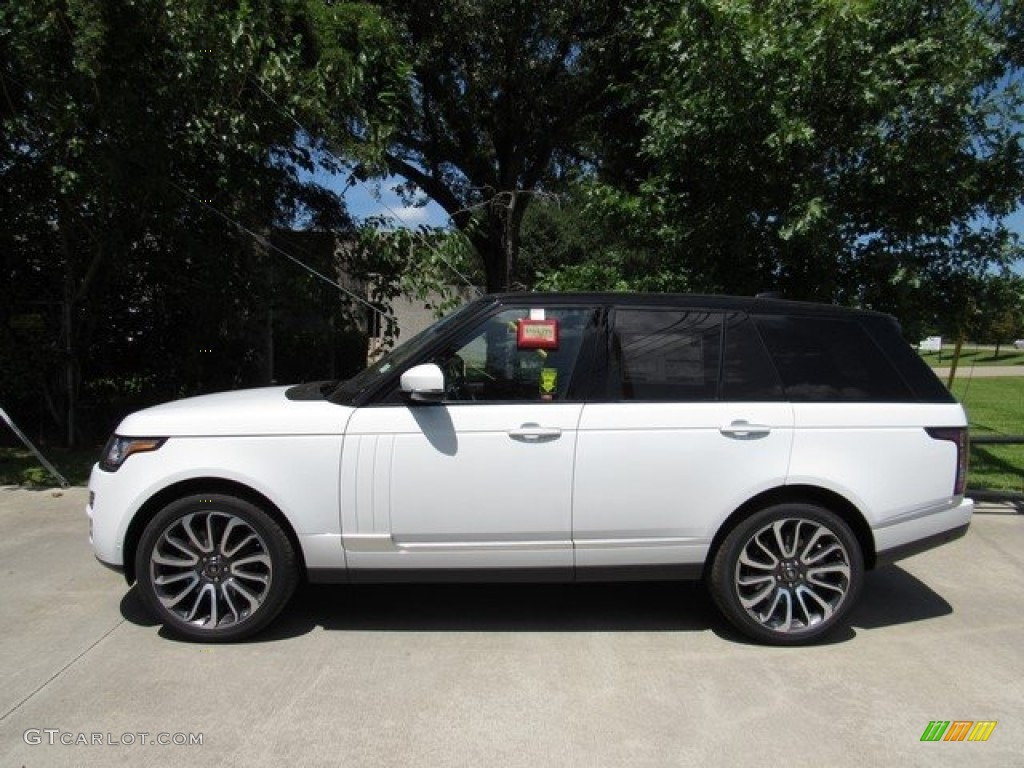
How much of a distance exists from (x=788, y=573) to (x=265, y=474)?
2.73m

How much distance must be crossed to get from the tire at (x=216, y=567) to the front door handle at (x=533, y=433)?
1.27 meters

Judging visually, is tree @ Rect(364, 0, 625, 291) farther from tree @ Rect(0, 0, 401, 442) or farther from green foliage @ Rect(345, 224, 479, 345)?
tree @ Rect(0, 0, 401, 442)

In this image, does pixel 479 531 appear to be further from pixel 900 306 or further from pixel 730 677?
pixel 900 306

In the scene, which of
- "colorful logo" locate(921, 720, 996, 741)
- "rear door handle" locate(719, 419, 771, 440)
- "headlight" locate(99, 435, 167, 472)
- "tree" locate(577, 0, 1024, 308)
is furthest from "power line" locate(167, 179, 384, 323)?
"colorful logo" locate(921, 720, 996, 741)

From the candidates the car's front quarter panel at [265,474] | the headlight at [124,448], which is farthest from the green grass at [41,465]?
the car's front quarter panel at [265,474]

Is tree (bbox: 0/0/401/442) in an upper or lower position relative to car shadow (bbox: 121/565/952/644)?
upper

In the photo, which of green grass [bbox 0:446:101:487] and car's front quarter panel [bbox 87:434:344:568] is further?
green grass [bbox 0:446:101:487]

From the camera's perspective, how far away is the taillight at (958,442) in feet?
14.3

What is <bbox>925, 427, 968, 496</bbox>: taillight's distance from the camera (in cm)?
435

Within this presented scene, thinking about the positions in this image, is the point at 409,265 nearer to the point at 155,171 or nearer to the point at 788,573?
the point at 155,171

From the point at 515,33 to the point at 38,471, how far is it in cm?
952

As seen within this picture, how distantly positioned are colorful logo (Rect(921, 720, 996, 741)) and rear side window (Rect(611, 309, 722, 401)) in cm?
178

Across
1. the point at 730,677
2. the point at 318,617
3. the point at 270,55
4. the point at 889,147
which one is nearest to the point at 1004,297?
the point at 889,147

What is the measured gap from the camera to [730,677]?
390 cm
